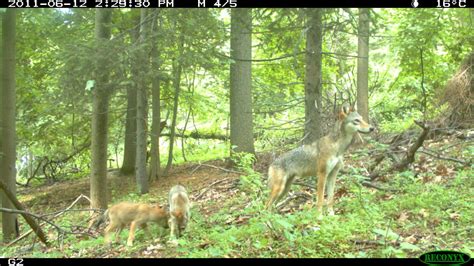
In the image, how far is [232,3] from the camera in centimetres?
873

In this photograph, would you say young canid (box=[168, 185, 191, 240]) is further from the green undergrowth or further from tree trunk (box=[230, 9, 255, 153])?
tree trunk (box=[230, 9, 255, 153])

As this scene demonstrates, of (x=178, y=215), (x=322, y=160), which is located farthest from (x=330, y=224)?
(x=178, y=215)

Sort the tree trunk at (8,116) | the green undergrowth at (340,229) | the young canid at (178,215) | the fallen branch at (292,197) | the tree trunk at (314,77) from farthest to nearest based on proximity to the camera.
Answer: the tree trunk at (8,116) → the tree trunk at (314,77) → the fallen branch at (292,197) → the young canid at (178,215) → the green undergrowth at (340,229)

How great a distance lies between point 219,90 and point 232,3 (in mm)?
13983

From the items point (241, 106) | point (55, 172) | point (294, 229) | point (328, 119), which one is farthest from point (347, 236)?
point (55, 172)

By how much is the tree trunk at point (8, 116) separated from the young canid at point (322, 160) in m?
6.12

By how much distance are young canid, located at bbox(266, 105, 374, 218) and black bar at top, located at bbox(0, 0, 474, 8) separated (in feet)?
6.12

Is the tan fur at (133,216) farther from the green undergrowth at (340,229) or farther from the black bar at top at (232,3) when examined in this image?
the black bar at top at (232,3)

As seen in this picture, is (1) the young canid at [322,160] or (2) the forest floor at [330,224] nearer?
(2) the forest floor at [330,224]

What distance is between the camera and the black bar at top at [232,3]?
7734 mm
